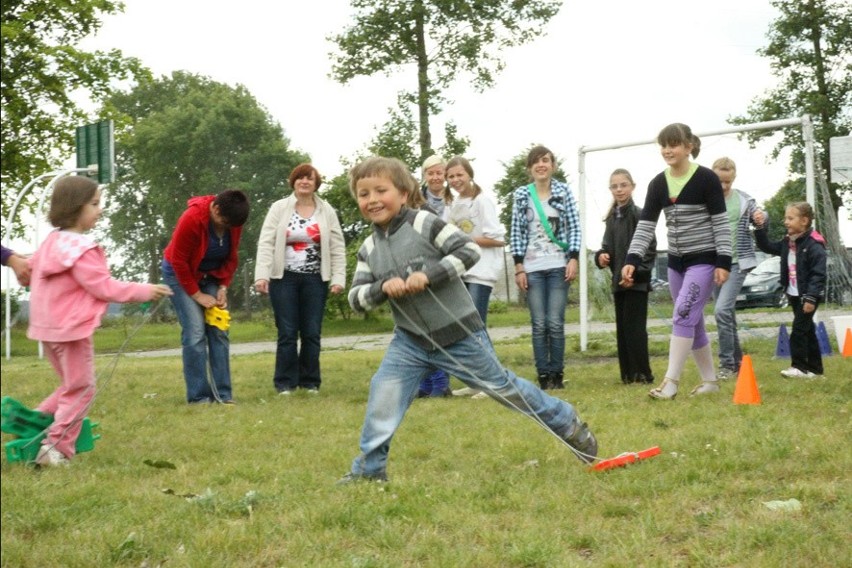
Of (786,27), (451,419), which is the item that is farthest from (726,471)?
(786,27)

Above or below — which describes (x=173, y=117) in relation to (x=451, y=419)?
above

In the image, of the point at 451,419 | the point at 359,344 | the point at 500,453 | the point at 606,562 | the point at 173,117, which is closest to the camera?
the point at 606,562

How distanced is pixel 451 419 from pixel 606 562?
12.8ft

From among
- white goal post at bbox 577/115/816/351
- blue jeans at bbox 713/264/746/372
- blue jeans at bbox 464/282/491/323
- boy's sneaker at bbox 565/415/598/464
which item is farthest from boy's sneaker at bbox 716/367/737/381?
boy's sneaker at bbox 565/415/598/464

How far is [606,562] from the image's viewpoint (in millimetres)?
3713

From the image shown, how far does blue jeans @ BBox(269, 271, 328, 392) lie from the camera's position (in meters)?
9.83

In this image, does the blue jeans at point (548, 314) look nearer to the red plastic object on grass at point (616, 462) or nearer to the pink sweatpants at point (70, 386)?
the red plastic object on grass at point (616, 462)

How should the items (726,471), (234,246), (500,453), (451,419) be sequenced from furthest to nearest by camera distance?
(234,246)
(451,419)
(500,453)
(726,471)

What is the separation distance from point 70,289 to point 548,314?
4.87 metres

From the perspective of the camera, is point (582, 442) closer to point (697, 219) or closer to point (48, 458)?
point (48, 458)

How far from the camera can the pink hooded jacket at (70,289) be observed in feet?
18.6

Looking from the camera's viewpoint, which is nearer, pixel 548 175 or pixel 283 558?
pixel 283 558

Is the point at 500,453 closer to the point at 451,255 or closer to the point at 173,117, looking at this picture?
the point at 451,255

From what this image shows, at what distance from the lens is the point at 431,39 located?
26.6 m
